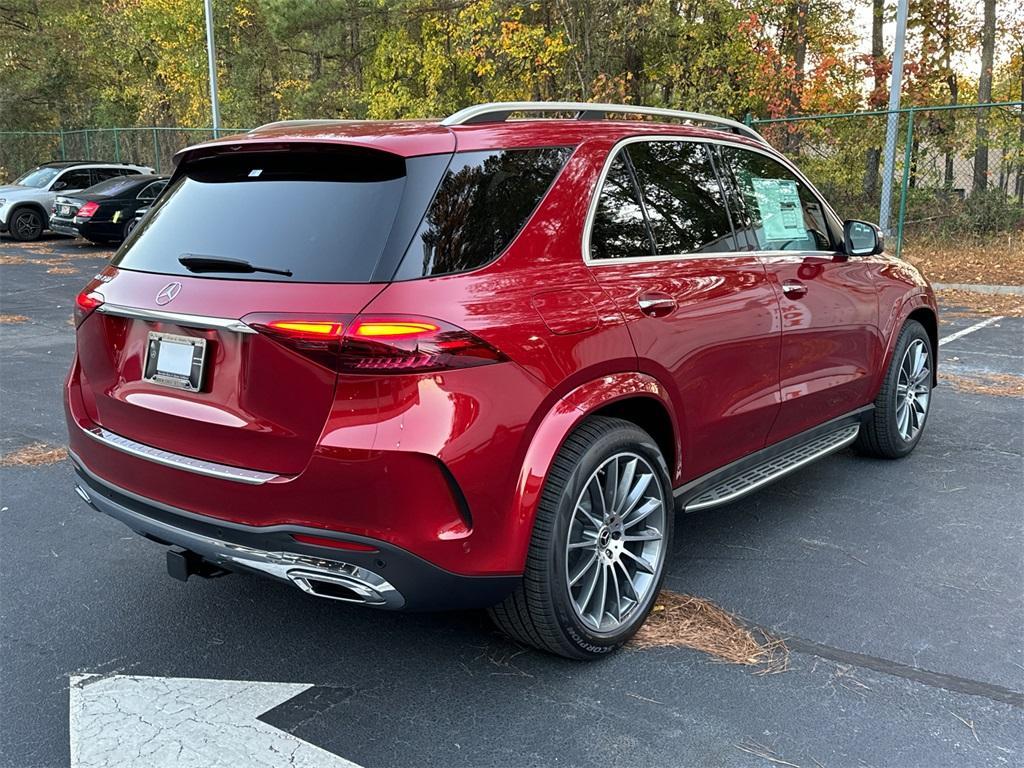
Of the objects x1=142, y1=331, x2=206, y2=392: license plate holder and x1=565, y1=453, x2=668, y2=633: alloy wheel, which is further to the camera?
x1=565, y1=453, x2=668, y2=633: alloy wheel

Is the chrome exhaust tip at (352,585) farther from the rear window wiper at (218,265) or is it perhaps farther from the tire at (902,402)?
the tire at (902,402)

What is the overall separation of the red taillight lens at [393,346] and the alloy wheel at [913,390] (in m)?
3.55

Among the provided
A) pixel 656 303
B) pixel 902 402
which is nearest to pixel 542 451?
pixel 656 303

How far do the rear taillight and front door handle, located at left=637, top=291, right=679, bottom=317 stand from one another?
0.91 m

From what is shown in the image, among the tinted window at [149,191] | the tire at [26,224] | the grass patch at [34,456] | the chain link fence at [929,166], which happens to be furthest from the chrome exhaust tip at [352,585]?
the tire at [26,224]

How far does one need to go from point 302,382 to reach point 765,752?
5.56 ft

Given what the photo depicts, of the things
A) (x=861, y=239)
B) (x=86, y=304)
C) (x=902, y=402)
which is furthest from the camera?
(x=902, y=402)

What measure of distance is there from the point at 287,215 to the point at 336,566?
1114 millimetres

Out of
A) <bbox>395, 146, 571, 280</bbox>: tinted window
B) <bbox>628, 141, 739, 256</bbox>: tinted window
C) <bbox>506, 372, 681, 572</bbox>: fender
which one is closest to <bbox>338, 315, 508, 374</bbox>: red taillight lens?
<bbox>395, 146, 571, 280</bbox>: tinted window

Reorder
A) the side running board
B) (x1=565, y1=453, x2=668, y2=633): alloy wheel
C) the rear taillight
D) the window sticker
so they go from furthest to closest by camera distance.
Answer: the window sticker → the side running board → (x1=565, y1=453, x2=668, y2=633): alloy wheel → the rear taillight

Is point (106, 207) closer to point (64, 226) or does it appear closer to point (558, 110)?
point (64, 226)

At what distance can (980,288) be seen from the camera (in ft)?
41.5

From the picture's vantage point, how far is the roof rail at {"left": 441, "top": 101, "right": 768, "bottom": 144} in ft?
9.98

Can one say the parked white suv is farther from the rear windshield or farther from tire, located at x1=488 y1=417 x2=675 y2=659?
tire, located at x1=488 y1=417 x2=675 y2=659
